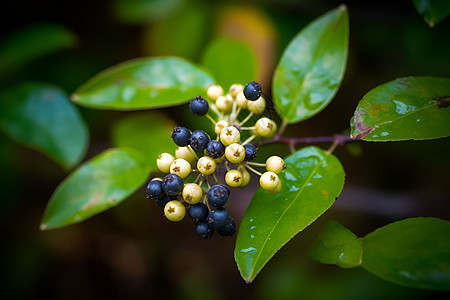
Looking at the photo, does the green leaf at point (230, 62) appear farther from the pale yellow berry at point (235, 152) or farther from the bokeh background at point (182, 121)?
the pale yellow berry at point (235, 152)

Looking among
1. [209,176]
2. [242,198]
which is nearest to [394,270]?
[209,176]

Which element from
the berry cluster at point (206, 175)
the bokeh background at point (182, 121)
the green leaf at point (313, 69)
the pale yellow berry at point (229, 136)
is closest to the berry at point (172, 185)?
the berry cluster at point (206, 175)

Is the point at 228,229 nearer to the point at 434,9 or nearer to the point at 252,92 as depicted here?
the point at 252,92

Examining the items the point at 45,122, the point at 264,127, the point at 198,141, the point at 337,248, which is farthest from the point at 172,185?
the point at 45,122

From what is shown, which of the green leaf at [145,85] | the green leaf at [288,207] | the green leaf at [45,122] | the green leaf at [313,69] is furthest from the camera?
the green leaf at [45,122]

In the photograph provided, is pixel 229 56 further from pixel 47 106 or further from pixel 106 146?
pixel 106 146

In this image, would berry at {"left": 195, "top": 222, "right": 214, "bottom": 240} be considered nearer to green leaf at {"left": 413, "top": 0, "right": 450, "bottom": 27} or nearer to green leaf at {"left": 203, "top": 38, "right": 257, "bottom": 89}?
green leaf at {"left": 203, "top": 38, "right": 257, "bottom": 89}

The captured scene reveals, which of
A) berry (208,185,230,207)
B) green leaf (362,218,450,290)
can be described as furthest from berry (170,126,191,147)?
green leaf (362,218,450,290)
